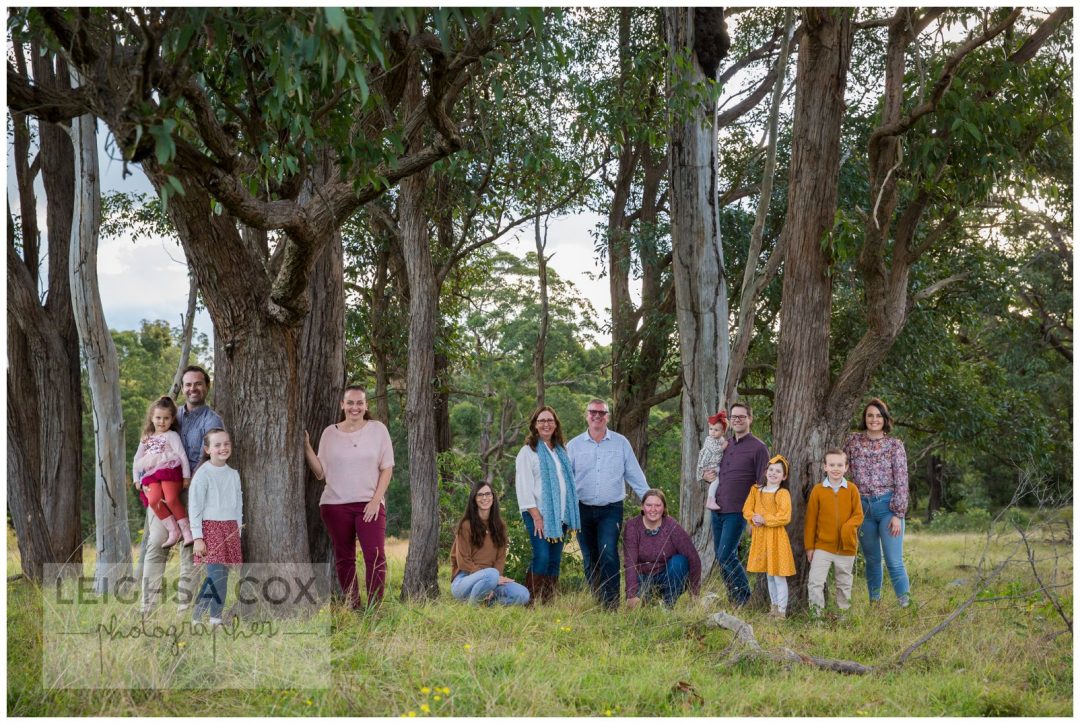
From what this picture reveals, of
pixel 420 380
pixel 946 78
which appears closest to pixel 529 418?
pixel 420 380

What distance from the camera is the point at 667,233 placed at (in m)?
13.0

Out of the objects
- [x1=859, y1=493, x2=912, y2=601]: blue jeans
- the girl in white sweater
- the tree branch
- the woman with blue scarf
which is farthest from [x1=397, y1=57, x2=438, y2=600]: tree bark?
the tree branch

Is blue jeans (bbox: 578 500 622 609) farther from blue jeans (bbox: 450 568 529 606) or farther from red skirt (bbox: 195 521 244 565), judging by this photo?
red skirt (bbox: 195 521 244 565)

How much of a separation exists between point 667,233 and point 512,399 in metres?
9.15

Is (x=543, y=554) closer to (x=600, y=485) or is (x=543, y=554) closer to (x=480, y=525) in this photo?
(x=480, y=525)

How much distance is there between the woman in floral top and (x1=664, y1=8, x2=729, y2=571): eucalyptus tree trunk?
252 cm

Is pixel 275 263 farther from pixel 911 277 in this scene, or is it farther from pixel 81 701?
pixel 911 277

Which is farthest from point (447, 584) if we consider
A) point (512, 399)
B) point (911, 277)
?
point (512, 399)

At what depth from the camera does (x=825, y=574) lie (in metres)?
7.06

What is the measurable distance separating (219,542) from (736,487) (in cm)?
371

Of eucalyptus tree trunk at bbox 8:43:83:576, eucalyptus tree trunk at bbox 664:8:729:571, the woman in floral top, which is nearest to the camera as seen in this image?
the woman in floral top

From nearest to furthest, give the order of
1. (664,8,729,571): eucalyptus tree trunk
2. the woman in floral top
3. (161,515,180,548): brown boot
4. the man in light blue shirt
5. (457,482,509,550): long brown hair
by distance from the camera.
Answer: (161,515,180,548): brown boot → the man in light blue shirt → (457,482,509,550): long brown hair → the woman in floral top → (664,8,729,571): eucalyptus tree trunk

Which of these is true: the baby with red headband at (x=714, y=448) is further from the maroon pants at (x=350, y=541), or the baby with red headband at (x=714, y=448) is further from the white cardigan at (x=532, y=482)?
the maroon pants at (x=350, y=541)

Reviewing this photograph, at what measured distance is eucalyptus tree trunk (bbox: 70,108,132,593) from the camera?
24.3 ft
